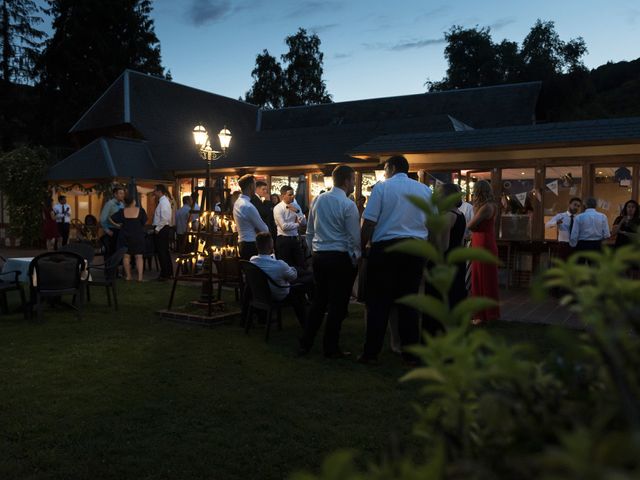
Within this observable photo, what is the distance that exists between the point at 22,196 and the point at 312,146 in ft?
34.6

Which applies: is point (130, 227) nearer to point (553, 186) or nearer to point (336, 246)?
point (336, 246)

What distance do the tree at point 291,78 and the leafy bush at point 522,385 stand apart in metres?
52.8

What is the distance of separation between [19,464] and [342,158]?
15.6 m

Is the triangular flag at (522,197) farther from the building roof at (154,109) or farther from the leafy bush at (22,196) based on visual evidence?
the building roof at (154,109)

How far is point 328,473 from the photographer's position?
0.65m

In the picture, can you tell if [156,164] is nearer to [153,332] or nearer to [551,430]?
[153,332]

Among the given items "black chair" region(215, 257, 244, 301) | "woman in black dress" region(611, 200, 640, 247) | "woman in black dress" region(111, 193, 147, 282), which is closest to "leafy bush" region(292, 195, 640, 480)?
"black chair" region(215, 257, 244, 301)

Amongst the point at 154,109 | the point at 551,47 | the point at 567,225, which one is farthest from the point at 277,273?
the point at 551,47

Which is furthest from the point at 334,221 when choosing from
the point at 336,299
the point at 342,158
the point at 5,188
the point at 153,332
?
the point at 5,188

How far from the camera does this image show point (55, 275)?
743 cm

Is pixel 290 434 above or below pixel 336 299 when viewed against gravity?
below

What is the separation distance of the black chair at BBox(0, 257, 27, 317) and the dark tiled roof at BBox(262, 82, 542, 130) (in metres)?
23.7

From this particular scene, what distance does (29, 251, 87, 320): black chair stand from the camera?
24.0 ft

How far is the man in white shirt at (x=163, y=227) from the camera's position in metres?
11.1
